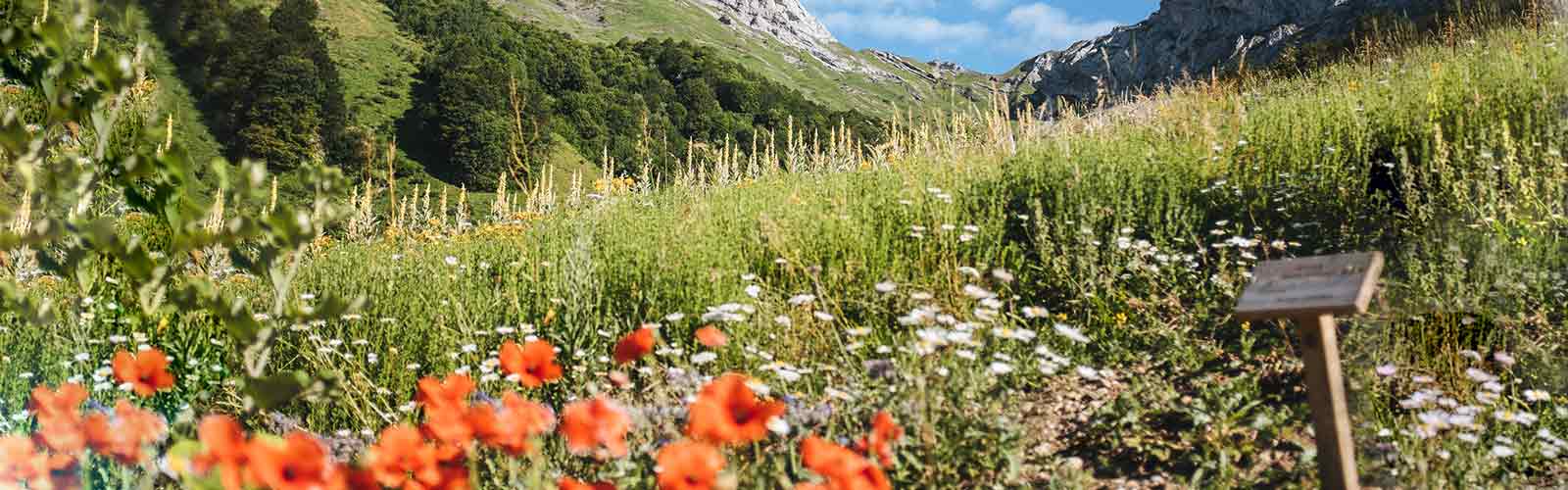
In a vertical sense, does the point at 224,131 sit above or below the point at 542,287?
below

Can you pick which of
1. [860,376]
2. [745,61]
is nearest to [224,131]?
[860,376]

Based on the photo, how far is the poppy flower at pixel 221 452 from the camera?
1421mm

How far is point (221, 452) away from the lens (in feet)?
4.70

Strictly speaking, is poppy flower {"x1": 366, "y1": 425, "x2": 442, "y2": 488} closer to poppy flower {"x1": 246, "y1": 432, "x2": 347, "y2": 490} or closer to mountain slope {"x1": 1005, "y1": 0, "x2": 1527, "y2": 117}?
poppy flower {"x1": 246, "y1": 432, "x2": 347, "y2": 490}

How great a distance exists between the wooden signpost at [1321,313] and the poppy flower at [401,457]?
1753 millimetres

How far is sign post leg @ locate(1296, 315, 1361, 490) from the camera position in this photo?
2180 millimetres

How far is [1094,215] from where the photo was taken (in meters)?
4.32

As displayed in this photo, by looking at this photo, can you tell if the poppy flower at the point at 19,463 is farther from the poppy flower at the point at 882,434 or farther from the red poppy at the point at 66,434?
the poppy flower at the point at 882,434

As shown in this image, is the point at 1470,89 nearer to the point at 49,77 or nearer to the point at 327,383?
the point at 327,383

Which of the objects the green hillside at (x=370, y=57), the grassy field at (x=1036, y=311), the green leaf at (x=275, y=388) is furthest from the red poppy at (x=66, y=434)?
the green hillside at (x=370, y=57)

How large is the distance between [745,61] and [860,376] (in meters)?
152

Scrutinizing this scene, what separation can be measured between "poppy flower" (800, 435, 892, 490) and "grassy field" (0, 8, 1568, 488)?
0.57m

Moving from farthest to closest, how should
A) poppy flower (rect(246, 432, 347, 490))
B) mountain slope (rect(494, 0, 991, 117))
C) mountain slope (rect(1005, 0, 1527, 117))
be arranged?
mountain slope (rect(494, 0, 991, 117)) < mountain slope (rect(1005, 0, 1527, 117)) < poppy flower (rect(246, 432, 347, 490))

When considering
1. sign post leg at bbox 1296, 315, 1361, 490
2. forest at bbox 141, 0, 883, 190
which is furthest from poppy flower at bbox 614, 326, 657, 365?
forest at bbox 141, 0, 883, 190
